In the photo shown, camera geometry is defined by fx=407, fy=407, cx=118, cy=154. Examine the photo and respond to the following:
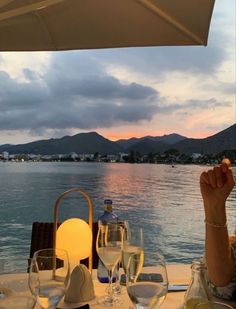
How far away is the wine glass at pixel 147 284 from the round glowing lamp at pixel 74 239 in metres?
0.26

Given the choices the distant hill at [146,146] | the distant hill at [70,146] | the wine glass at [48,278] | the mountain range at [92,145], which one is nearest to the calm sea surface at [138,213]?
the distant hill at [146,146]

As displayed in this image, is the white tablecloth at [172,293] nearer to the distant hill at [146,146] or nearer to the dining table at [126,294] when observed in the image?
the dining table at [126,294]

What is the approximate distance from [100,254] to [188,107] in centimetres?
1486

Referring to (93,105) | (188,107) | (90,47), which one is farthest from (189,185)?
(90,47)

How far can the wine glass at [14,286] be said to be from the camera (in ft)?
2.24

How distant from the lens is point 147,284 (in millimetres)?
666

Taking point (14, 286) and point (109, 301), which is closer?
point (14, 286)

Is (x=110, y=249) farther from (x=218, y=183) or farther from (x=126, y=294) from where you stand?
(x=218, y=183)

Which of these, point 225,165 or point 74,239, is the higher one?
point 225,165

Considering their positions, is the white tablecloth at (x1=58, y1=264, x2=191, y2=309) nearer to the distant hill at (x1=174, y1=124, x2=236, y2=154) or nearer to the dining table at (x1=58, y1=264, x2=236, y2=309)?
the dining table at (x1=58, y1=264, x2=236, y2=309)

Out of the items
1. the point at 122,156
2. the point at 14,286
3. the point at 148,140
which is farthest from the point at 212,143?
the point at 14,286

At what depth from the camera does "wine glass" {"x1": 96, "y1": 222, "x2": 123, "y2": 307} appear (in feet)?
2.94

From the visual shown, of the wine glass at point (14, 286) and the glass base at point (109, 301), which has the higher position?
the wine glass at point (14, 286)

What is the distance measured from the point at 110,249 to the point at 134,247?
0.36 feet
